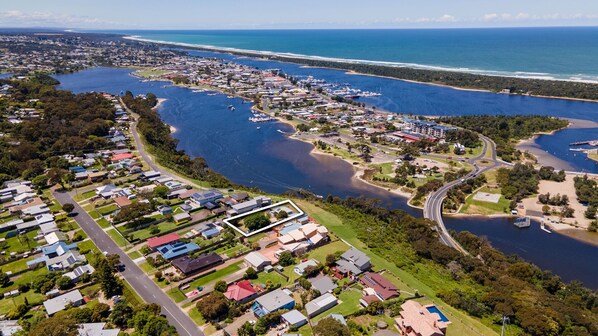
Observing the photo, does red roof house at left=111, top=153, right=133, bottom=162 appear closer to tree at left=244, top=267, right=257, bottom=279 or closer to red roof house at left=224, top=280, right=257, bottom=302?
tree at left=244, top=267, right=257, bottom=279

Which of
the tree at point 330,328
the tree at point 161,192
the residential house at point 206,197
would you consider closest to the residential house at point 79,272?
the residential house at point 206,197

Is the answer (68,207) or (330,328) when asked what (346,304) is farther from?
(68,207)

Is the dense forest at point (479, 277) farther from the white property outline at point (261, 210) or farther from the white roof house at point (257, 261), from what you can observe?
the white roof house at point (257, 261)

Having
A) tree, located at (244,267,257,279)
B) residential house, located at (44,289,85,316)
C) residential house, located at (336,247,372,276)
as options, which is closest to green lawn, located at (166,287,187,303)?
tree, located at (244,267,257,279)

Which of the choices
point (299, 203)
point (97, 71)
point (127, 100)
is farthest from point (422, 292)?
point (97, 71)

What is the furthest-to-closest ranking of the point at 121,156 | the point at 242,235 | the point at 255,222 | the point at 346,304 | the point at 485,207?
the point at 121,156 → the point at 485,207 → the point at 255,222 → the point at 242,235 → the point at 346,304

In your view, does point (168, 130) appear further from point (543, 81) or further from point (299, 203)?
point (543, 81)

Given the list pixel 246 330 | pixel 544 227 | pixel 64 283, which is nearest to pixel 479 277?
pixel 544 227
